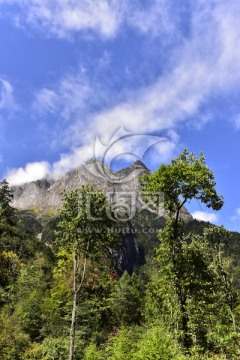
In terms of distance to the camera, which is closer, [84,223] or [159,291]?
[159,291]

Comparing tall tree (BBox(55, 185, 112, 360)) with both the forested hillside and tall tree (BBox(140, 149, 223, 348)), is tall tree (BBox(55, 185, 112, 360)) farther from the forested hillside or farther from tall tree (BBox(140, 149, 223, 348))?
tall tree (BBox(140, 149, 223, 348))

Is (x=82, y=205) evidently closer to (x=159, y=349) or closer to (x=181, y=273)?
(x=181, y=273)

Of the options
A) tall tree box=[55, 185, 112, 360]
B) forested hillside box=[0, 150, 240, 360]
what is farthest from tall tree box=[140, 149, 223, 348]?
tall tree box=[55, 185, 112, 360]

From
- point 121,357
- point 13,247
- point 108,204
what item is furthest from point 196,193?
point 13,247

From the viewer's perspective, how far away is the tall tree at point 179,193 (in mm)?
18922

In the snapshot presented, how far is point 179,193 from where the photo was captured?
19344 millimetres

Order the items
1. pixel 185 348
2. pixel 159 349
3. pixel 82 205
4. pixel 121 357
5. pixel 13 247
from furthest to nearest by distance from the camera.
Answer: pixel 13 247, pixel 82 205, pixel 121 357, pixel 185 348, pixel 159 349

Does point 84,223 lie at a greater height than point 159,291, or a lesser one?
greater

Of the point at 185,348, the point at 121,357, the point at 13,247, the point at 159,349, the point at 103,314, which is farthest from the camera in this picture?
the point at 13,247

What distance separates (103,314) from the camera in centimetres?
4012

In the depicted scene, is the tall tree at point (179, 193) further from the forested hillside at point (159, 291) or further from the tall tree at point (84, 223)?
the tall tree at point (84, 223)

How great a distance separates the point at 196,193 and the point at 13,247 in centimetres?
5534

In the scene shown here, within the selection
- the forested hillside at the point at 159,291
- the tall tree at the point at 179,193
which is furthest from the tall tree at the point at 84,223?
the tall tree at the point at 179,193

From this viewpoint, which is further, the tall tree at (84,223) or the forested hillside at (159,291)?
the tall tree at (84,223)
